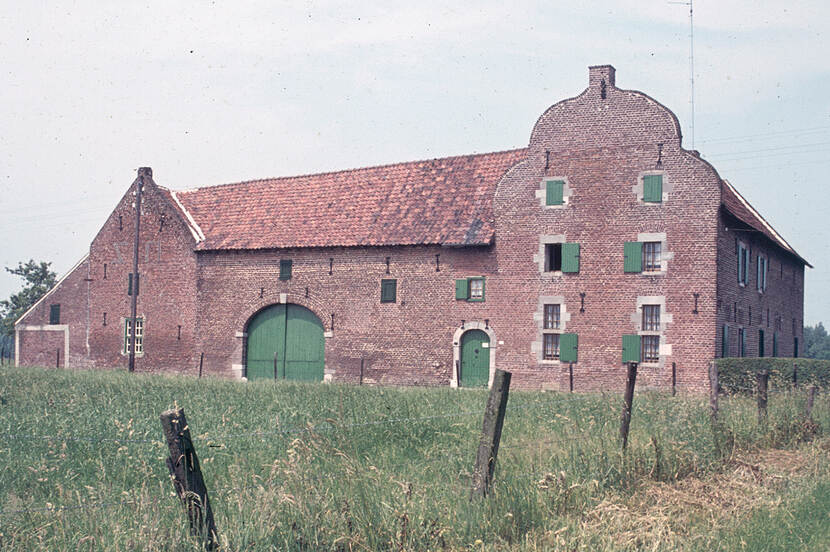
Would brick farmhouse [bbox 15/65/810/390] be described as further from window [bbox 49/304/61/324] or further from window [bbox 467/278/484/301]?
window [bbox 49/304/61/324]

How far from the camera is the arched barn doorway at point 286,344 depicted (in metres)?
29.1

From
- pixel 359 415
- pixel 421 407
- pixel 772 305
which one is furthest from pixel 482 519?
pixel 772 305

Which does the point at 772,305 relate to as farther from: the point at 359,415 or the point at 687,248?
the point at 359,415

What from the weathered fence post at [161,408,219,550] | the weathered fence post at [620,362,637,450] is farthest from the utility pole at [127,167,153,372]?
the weathered fence post at [161,408,219,550]

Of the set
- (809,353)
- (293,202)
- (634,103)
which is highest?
(634,103)

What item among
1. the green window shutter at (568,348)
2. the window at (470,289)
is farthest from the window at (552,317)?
the window at (470,289)

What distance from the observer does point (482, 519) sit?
634cm

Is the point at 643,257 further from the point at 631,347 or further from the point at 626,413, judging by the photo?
the point at 626,413

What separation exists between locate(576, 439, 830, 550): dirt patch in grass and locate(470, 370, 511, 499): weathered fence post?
2.79ft

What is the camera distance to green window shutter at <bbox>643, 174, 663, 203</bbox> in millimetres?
24219

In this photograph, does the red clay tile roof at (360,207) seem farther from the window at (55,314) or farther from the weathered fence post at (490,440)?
the weathered fence post at (490,440)

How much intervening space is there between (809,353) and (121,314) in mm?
77298

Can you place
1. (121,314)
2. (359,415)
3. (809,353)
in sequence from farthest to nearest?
(809,353) < (121,314) < (359,415)

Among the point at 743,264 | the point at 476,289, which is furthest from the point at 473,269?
the point at 743,264
